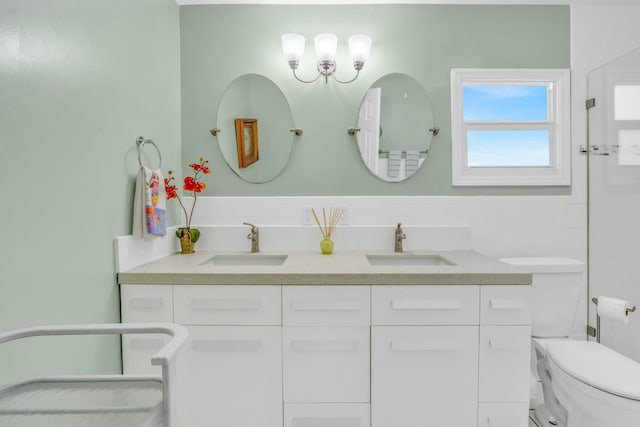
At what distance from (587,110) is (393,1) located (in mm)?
1344

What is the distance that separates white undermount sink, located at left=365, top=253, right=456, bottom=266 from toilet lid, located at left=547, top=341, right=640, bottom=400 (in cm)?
67

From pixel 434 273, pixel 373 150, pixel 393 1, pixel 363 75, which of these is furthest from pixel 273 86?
pixel 434 273

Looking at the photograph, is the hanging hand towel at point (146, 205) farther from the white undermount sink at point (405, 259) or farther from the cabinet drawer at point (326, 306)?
the white undermount sink at point (405, 259)

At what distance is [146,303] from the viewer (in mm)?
1626

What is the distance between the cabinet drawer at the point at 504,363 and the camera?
159 cm

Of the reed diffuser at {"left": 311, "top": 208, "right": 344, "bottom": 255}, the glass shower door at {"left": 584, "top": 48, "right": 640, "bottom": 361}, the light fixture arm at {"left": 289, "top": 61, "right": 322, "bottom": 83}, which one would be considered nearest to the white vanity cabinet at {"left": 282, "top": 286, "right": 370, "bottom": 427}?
the reed diffuser at {"left": 311, "top": 208, "right": 344, "bottom": 255}

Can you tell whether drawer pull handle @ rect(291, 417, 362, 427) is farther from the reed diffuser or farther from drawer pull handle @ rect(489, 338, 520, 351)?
the reed diffuser

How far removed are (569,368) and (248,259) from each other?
161cm

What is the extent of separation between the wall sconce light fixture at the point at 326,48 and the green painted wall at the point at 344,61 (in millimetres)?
103

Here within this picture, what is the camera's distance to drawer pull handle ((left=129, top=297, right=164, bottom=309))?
162 centimetres

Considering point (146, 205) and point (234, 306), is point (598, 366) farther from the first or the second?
point (146, 205)

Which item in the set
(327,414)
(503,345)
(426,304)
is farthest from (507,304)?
(327,414)

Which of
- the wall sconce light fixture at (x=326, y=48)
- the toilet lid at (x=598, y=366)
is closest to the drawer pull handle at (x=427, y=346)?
the toilet lid at (x=598, y=366)

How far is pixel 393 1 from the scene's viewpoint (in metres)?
2.24
